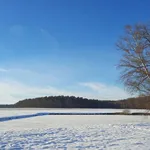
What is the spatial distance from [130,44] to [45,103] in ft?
351

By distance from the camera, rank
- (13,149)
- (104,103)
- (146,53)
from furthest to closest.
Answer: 1. (104,103)
2. (146,53)
3. (13,149)

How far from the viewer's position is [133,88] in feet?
77.3

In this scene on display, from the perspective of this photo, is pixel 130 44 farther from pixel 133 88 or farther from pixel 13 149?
pixel 13 149

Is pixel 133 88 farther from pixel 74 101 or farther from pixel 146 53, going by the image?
pixel 74 101

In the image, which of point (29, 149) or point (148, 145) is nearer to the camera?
point (29, 149)

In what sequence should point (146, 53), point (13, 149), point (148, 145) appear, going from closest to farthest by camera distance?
point (13, 149) → point (148, 145) → point (146, 53)

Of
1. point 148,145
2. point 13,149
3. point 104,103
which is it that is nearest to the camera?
point 13,149

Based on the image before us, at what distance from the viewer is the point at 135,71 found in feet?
76.5

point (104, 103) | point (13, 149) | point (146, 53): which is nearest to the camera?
point (13, 149)

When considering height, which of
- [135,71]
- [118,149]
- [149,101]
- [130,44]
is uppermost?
[130,44]

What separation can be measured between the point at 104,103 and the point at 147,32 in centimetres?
9959

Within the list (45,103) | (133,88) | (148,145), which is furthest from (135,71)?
(45,103)

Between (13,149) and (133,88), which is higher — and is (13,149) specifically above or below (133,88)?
below

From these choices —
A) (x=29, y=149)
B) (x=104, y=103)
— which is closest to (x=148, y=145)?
(x=29, y=149)
